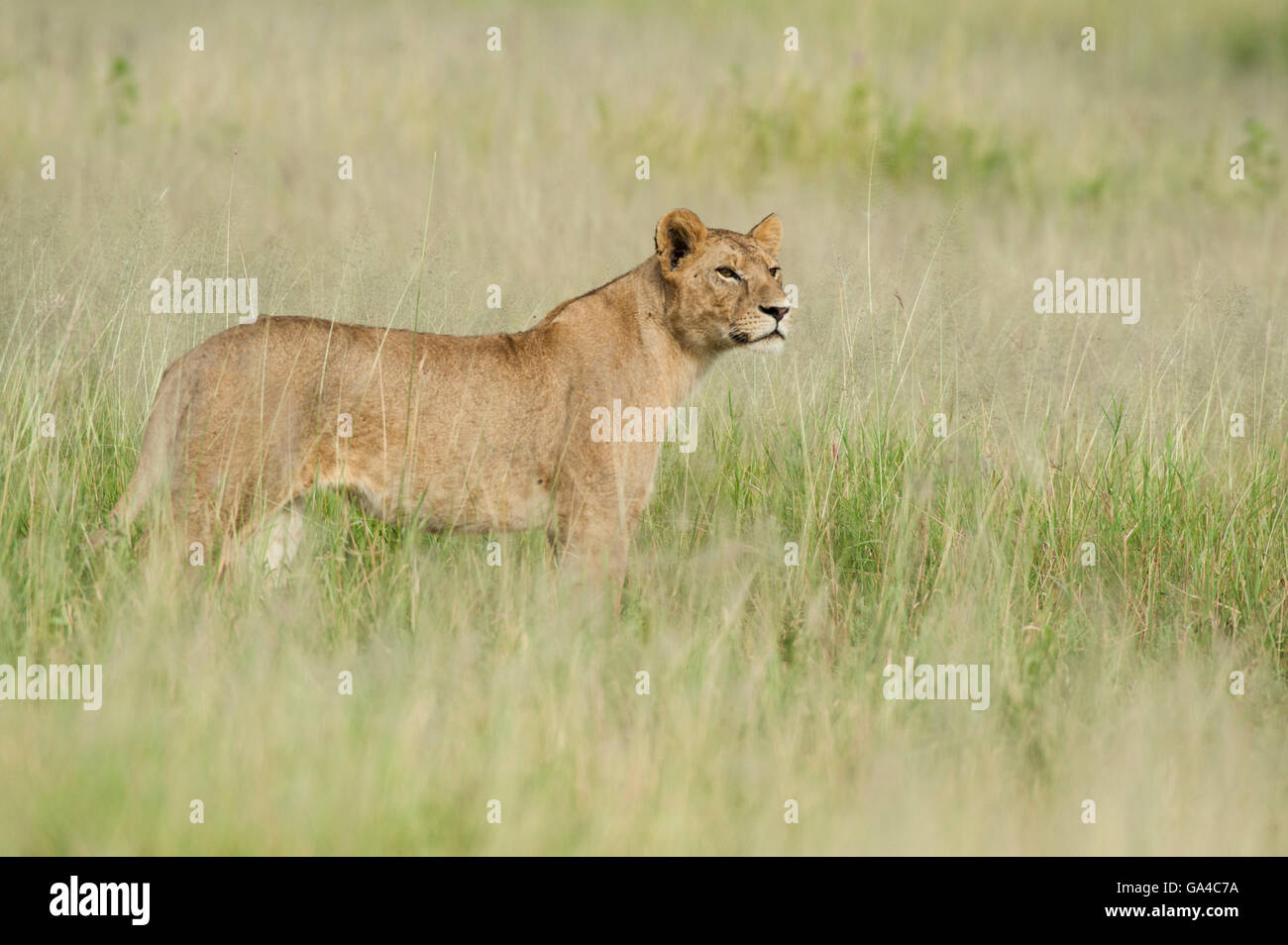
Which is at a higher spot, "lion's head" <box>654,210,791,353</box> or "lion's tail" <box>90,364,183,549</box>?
"lion's head" <box>654,210,791,353</box>

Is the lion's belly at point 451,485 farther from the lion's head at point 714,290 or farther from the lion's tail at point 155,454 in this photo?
the lion's head at point 714,290

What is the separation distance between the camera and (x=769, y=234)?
7.16 meters

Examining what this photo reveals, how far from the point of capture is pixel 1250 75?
22.2 meters

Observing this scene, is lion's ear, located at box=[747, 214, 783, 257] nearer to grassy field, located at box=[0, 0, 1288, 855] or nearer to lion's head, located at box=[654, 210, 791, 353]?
lion's head, located at box=[654, 210, 791, 353]

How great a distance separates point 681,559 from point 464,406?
3.60ft

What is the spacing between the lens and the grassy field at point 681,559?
4434 mm

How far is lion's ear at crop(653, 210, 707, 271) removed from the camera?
260 inches

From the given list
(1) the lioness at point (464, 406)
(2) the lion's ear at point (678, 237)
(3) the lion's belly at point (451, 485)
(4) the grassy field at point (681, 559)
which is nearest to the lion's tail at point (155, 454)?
(1) the lioness at point (464, 406)

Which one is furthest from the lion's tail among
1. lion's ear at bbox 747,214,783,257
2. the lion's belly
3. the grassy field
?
lion's ear at bbox 747,214,783,257

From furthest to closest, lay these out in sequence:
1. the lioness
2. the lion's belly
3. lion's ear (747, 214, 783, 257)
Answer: lion's ear (747, 214, 783, 257), the lion's belly, the lioness

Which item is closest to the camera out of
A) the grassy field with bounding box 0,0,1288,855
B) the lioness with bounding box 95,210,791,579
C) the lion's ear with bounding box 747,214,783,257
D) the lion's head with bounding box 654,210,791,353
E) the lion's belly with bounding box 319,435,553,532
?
the grassy field with bounding box 0,0,1288,855

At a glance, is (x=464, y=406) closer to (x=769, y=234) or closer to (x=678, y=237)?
(x=678, y=237)

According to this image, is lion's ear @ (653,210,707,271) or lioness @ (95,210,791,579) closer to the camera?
lioness @ (95,210,791,579)

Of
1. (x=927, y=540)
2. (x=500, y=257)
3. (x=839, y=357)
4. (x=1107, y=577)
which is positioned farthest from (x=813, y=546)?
(x=500, y=257)
